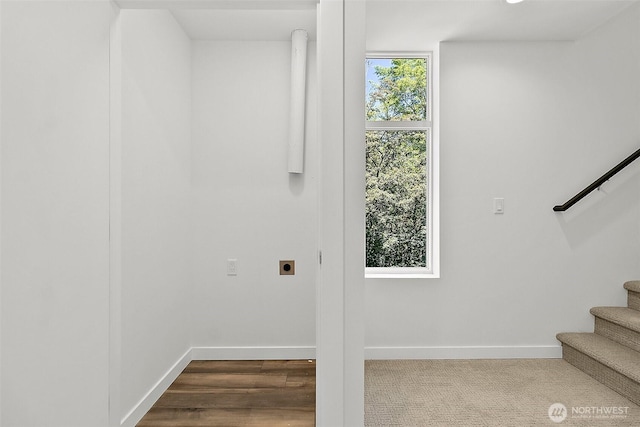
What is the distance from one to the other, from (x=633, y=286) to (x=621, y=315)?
Result: 290 mm

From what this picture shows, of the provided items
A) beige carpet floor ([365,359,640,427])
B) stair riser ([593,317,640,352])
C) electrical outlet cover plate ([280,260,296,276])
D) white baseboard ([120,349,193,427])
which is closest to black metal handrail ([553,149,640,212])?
stair riser ([593,317,640,352])

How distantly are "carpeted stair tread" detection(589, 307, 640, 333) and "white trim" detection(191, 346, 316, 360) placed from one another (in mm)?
2013

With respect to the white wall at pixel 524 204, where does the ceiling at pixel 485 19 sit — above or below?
above

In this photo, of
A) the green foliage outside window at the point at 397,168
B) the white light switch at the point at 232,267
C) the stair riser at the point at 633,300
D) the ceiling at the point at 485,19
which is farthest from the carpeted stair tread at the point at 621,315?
the white light switch at the point at 232,267

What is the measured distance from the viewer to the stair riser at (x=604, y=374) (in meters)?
2.31

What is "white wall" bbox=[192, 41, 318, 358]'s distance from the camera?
301cm

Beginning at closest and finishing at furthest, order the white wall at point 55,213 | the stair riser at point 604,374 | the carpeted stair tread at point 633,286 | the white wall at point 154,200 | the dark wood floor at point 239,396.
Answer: the white wall at point 55,213
the white wall at point 154,200
the dark wood floor at point 239,396
the stair riser at point 604,374
the carpeted stair tread at point 633,286

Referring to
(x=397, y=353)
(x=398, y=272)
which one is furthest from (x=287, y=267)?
(x=397, y=353)

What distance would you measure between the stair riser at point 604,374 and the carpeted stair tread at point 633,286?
60cm

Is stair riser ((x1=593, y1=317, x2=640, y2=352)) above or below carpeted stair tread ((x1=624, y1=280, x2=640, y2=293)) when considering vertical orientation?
below

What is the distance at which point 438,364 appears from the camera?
2965 millimetres

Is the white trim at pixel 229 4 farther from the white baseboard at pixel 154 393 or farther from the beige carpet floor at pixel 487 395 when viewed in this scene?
the beige carpet floor at pixel 487 395

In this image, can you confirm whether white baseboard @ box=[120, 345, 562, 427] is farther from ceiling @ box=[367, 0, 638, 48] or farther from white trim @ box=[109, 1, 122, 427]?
ceiling @ box=[367, 0, 638, 48]

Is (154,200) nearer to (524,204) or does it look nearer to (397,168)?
(397,168)
